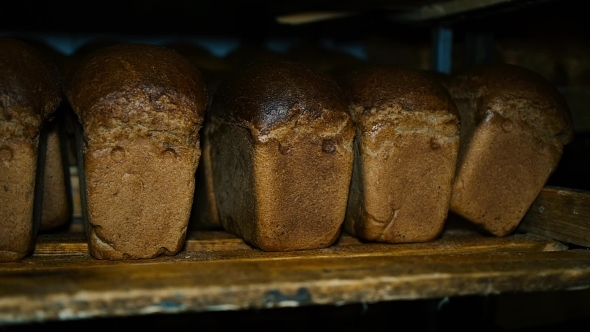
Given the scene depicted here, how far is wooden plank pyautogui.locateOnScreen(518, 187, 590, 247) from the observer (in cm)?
206

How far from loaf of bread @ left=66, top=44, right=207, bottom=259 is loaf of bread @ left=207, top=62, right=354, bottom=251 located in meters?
0.15

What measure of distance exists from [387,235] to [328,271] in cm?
43

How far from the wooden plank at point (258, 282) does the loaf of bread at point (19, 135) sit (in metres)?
0.14

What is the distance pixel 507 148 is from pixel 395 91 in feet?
1.45

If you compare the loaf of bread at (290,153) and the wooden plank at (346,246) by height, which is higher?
the loaf of bread at (290,153)

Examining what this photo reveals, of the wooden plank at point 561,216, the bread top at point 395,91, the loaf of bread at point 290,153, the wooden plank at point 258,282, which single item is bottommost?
the wooden plank at point 258,282

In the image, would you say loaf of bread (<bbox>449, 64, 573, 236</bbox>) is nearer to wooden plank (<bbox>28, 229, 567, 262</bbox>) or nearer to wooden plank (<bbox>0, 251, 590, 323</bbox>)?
wooden plank (<bbox>28, 229, 567, 262</bbox>)

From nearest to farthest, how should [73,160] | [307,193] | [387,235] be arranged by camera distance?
[307,193]
[387,235]
[73,160]

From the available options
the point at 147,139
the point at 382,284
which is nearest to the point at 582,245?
the point at 382,284

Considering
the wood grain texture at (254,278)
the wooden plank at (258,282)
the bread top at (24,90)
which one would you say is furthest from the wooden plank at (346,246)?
the bread top at (24,90)

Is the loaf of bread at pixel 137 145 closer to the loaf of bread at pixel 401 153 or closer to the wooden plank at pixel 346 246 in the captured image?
the wooden plank at pixel 346 246

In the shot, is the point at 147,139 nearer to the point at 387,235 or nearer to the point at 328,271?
the point at 328,271

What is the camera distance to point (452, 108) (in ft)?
6.52

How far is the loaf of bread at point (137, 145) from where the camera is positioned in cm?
167
